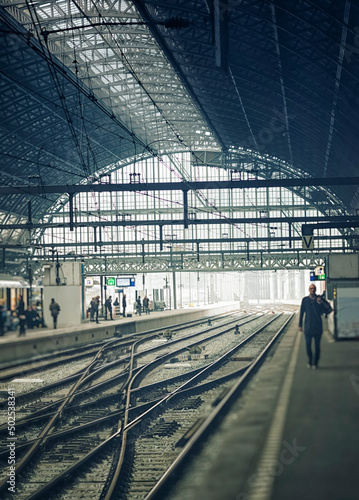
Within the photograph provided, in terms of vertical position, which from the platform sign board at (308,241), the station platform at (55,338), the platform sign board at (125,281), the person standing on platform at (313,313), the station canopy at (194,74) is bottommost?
the station platform at (55,338)

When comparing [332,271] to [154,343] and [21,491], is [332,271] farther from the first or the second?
[21,491]

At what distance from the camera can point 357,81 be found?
20.5 metres

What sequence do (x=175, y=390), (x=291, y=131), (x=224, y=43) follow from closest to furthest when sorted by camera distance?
(x=175, y=390), (x=224, y=43), (x=291, y=131)

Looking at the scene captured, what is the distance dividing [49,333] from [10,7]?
1538 cm

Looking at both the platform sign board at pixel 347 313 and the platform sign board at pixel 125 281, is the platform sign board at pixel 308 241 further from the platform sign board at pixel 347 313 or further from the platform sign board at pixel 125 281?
the platform sign board at pixel 125 281

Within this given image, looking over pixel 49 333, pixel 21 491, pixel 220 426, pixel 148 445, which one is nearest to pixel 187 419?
pixel 148 445

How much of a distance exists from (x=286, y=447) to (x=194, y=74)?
25.2m

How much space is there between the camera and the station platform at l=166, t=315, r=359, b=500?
18.9 feet

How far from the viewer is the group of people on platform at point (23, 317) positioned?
76.7ft

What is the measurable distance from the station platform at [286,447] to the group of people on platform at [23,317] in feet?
47.6

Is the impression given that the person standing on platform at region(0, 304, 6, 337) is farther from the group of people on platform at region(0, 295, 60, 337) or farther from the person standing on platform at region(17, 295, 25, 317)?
the person standing on platform at region(17, 295, 25, 317)

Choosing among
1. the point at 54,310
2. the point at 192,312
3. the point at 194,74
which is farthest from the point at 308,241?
the point at 192,312

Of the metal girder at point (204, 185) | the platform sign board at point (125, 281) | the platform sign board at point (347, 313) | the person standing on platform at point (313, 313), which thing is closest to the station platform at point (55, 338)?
the platform sign board at point (125, 281)

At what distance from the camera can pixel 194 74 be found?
29.4 m
